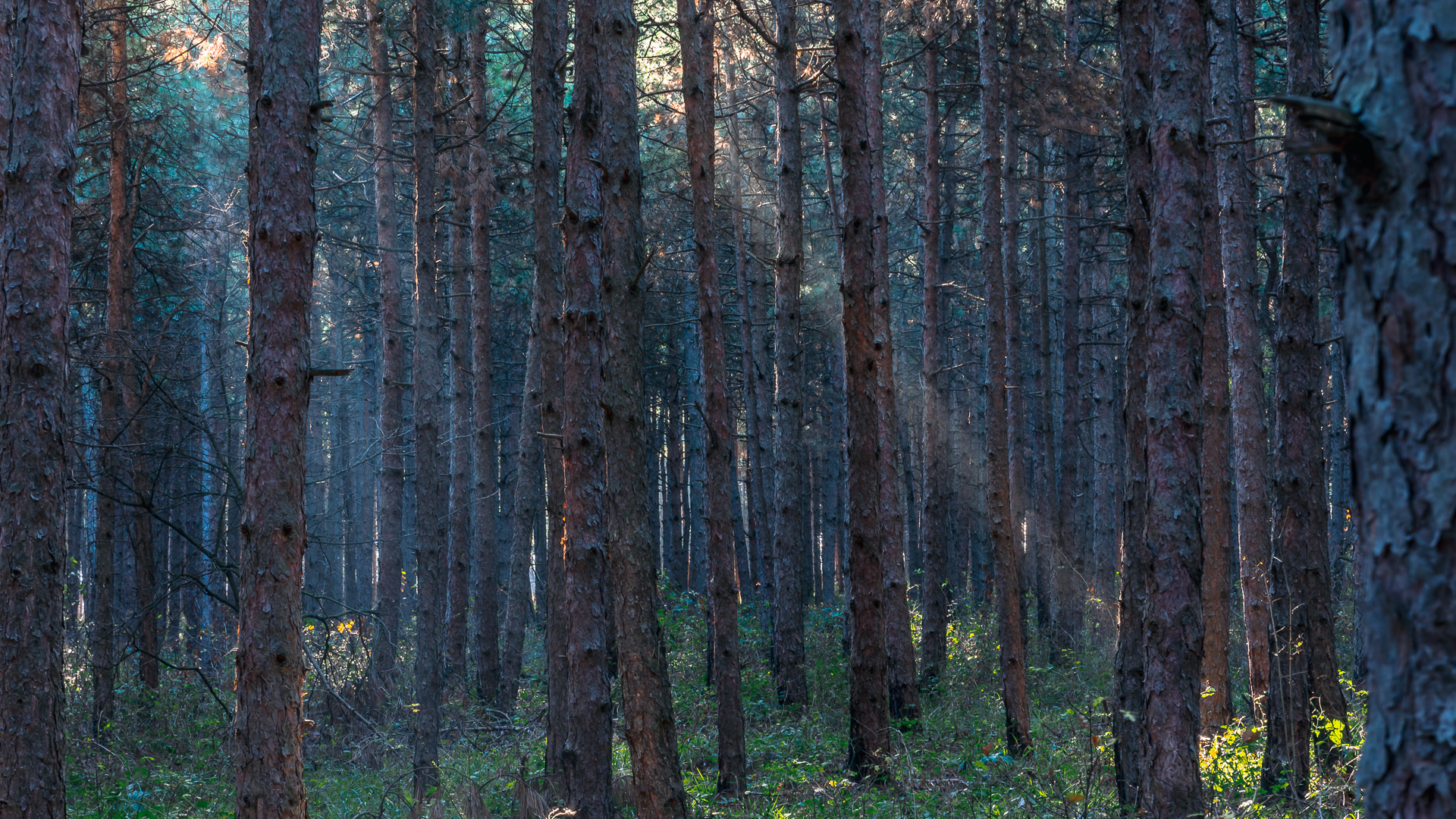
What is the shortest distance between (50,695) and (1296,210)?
33.3 feet

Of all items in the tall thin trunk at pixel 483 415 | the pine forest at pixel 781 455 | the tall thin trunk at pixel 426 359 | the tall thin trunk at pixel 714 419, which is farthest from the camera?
the tall thin trunk at pixel 483 415

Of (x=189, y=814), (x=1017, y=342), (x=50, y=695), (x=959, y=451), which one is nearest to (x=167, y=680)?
(x=189, y=814)

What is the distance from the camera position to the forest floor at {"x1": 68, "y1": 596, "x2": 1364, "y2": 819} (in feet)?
24.8

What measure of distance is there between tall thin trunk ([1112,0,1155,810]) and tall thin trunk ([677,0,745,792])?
4.17 m

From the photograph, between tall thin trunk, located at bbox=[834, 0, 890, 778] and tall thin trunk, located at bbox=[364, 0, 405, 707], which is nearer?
tall thin trunk, located at bbox=[834, 0, 890, 778]

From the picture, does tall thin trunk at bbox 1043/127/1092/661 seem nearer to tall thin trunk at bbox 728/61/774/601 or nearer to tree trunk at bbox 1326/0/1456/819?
tall thin trunk at bbox 728/61/774/601

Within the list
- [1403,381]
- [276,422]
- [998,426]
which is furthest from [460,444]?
[1403,381]

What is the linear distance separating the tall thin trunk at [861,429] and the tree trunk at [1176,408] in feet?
A: 10.6

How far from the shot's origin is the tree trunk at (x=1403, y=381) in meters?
1.84

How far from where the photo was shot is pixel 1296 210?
772 centimetres

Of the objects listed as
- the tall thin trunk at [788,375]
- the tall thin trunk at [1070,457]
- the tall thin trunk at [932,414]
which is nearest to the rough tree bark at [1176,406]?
the tall thin trunk at [788,375]

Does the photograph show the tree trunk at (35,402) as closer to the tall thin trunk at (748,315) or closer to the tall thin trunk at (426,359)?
the tall thin trunk at (426,359)

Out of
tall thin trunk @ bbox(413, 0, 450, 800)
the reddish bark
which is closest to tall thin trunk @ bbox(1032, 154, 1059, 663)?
tall thin trunk @ bbox(413, 0, 450, 800)

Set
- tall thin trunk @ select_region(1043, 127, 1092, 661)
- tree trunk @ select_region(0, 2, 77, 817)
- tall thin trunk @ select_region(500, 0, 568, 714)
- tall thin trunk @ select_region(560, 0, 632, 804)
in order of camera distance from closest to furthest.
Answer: tree trunk @ select_region(0, 2, 77, 817) → tall thin trunk @ select_region(560, 0, 632, 804) → tall thin trunk @ select_region(500, 0, 568, 714) → tall thin trunk @ select_region(1043, 127, 1092, 661)
